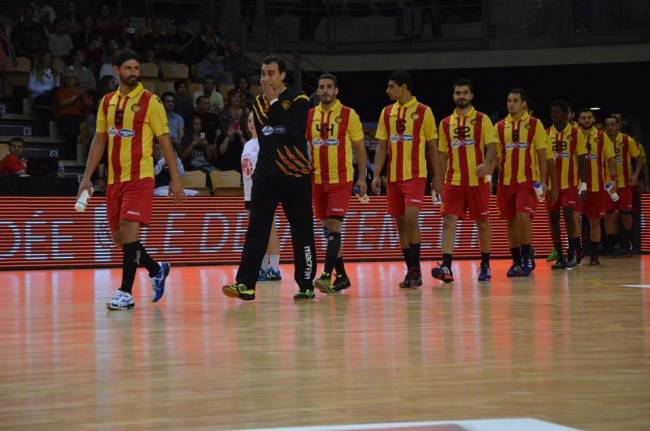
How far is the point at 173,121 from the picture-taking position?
1895 centimetres

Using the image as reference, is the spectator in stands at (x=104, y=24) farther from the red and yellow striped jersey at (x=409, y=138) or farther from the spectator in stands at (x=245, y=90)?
the red and yellow striped jersey at (x=409, y=138)

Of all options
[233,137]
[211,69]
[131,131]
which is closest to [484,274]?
[131,131]

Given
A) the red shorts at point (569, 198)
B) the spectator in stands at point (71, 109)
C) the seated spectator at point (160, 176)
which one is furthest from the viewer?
the spectator in stands at point (71, 109)

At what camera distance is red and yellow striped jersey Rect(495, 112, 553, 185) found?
12.8 meters

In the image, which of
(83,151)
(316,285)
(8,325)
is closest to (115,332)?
(8,325)

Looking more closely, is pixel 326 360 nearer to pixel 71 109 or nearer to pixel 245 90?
pixel 71 109

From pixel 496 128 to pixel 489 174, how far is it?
56.3 inches

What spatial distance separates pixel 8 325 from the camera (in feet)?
25.1

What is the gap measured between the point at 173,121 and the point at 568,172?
733 cm

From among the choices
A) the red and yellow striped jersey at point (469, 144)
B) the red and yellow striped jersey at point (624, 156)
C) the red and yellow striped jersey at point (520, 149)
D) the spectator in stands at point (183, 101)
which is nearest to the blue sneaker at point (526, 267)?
the red and yellow striped jersey at point (520, 149)

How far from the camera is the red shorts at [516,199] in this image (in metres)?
12.7

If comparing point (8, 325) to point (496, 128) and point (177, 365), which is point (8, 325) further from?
point (496, 128)

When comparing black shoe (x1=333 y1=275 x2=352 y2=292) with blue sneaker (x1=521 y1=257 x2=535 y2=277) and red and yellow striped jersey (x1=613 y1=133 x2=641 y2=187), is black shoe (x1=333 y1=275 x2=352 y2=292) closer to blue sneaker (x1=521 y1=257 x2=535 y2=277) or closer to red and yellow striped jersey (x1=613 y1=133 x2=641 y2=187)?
blue sneaker (x1=521 y1=257 x2=535 y2=277)

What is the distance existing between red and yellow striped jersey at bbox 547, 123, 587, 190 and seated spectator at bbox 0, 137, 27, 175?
7.62m
